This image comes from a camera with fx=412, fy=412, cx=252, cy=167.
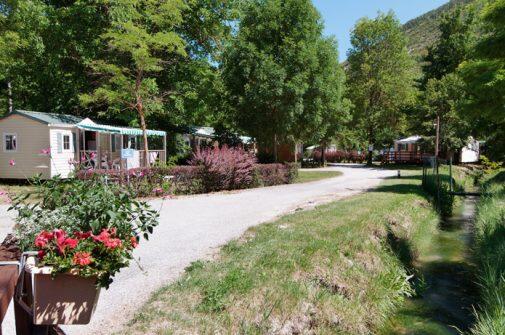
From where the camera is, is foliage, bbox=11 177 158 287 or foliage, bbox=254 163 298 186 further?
foliage, bbox=254 163 298 186

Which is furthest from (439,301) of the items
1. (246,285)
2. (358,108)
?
(358,108)

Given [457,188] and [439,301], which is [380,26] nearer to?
[457,188]

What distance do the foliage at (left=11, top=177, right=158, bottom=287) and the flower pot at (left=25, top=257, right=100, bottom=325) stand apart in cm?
8

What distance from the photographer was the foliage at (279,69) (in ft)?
61.9

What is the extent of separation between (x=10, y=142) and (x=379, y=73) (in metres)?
31.4

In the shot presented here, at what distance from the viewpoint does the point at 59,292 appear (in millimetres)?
2439

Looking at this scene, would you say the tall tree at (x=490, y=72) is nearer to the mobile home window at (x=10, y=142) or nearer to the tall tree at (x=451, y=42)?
the mobile home window at (x=10, y=142)

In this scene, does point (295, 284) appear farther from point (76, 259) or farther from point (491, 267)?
point (491, 267)

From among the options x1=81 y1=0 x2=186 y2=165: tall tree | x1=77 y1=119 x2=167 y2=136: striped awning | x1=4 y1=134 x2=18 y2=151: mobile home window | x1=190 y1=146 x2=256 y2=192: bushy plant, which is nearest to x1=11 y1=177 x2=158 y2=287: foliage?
x1=190 y1=146 x2=256 y2=192: bushy plant

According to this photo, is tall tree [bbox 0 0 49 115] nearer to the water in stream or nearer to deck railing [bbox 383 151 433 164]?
the water in stream

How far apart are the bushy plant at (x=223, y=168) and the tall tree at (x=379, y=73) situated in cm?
2499

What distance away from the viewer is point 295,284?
18.5 ft

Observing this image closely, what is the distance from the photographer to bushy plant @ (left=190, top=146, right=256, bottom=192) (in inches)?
628

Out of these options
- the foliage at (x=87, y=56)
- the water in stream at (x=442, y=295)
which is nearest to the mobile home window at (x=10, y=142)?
the foliage at (x=87, y=56)
